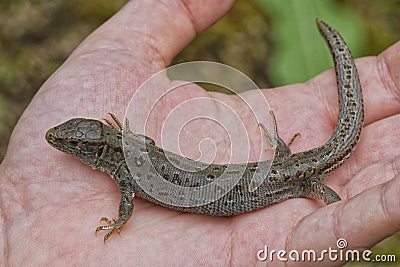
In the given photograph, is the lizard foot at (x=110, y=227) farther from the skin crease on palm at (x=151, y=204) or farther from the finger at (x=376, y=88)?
the finger at (x=376, y=88)

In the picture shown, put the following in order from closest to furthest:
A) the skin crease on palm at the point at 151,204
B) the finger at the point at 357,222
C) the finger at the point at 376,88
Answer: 1. the finger at the point at 357,222
2. the skin crease on palm at the point at 151,204
3. the finger at the point at 376,88

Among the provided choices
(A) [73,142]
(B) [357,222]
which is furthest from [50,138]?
(B) [357,222]

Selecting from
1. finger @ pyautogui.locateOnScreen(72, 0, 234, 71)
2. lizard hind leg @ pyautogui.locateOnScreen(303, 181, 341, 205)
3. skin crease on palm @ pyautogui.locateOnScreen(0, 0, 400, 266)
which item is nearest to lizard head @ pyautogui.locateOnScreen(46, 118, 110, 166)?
skin crease on palm @ pyautogui.locateOnScreen(0, 0, 400, 266)

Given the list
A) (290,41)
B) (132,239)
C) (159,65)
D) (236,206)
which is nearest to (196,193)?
(236,206)

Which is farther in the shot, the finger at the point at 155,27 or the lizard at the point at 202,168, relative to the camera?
the finger at the point at 155,27

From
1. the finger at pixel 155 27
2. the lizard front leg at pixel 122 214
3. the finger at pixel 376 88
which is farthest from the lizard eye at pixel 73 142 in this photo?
the finger at pixel 376 88

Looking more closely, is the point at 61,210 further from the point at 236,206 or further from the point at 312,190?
the point at 312,190

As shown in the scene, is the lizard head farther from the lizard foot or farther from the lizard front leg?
the lizard foot
